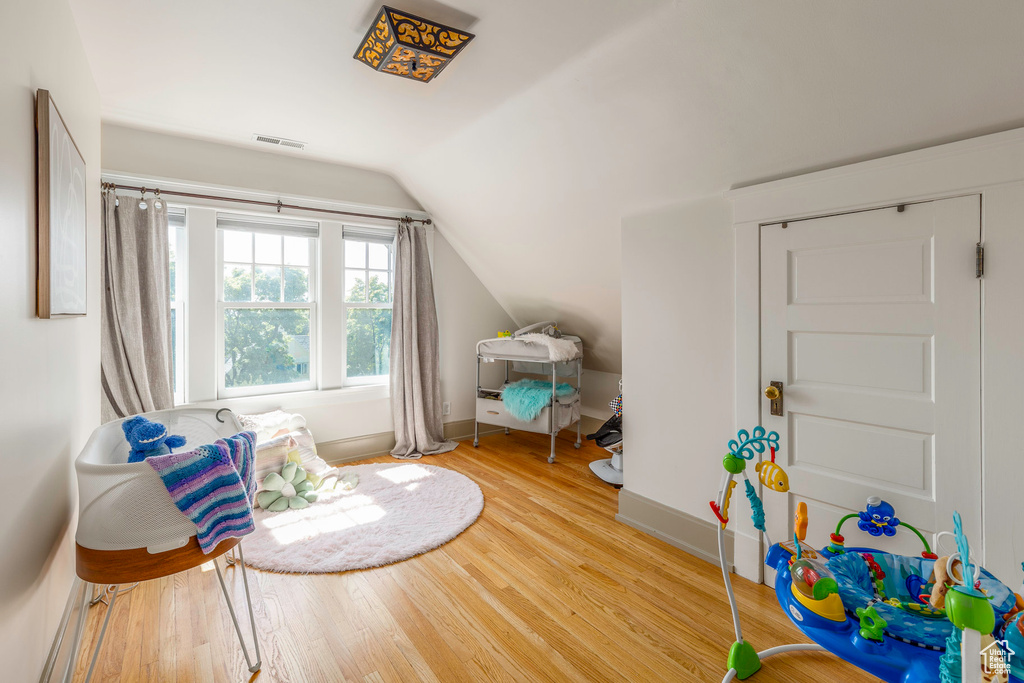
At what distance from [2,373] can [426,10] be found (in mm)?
1762

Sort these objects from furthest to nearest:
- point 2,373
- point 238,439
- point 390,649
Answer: point 390,649 < point 238,439 < point 2,373

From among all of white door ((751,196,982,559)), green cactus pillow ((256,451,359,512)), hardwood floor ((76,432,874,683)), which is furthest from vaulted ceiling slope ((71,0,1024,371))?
green cactus pillow ((256,451,359,512))

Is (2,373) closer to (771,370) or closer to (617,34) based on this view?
(617,34)

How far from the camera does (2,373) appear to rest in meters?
1.06

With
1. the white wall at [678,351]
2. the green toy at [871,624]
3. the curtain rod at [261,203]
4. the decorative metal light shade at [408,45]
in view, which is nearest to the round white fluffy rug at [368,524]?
the white wall at [678,351]

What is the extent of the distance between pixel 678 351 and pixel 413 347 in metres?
2.32

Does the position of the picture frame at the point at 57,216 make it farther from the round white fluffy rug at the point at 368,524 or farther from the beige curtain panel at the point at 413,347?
the beige curtain panel at the point at 413,347

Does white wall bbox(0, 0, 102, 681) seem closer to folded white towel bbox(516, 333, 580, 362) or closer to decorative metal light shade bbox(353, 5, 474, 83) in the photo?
decorative metal light shade bbox(353, 5, 474, 83)

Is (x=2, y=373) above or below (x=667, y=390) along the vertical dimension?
above

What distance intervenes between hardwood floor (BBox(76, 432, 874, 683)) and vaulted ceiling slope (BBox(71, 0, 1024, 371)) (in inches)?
56.9

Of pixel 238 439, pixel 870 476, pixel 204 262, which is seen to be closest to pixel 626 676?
pixel 870 476

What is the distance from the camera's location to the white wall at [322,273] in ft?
10.3

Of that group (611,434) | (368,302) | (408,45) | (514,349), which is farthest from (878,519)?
(368,302)

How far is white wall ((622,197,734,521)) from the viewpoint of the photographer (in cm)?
233
